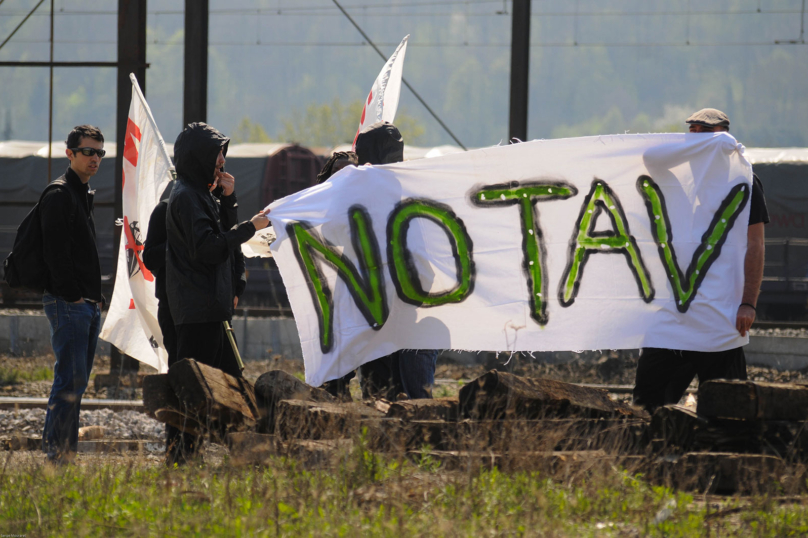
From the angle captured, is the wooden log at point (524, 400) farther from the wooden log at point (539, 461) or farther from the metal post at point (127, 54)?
the metal post at point (127, 54)

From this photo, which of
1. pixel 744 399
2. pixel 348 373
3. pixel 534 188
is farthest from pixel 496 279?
pixel 744 399

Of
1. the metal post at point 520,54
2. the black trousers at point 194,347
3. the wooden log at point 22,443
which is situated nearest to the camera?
the black trousers at point 194,347

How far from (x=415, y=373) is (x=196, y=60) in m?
5.38

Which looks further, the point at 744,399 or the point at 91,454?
the point at 91,454

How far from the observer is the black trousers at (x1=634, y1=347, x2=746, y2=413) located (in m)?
4.88

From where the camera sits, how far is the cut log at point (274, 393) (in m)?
4.66

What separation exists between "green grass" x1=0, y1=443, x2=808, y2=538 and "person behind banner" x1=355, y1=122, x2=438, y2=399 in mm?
1220

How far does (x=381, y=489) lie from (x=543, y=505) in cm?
73

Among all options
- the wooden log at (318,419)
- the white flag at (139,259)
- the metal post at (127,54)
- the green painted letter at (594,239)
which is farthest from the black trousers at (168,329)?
the metal post at (127,54)

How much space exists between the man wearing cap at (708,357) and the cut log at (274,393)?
1794 mm

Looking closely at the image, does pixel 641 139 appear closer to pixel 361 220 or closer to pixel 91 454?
pixel 361 220

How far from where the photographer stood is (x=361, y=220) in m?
5.17

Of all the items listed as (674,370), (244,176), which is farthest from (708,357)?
(244,176)

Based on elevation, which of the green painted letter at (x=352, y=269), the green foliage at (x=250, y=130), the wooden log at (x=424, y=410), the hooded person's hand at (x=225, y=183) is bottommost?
the wooden log at (x=424, y=410)
